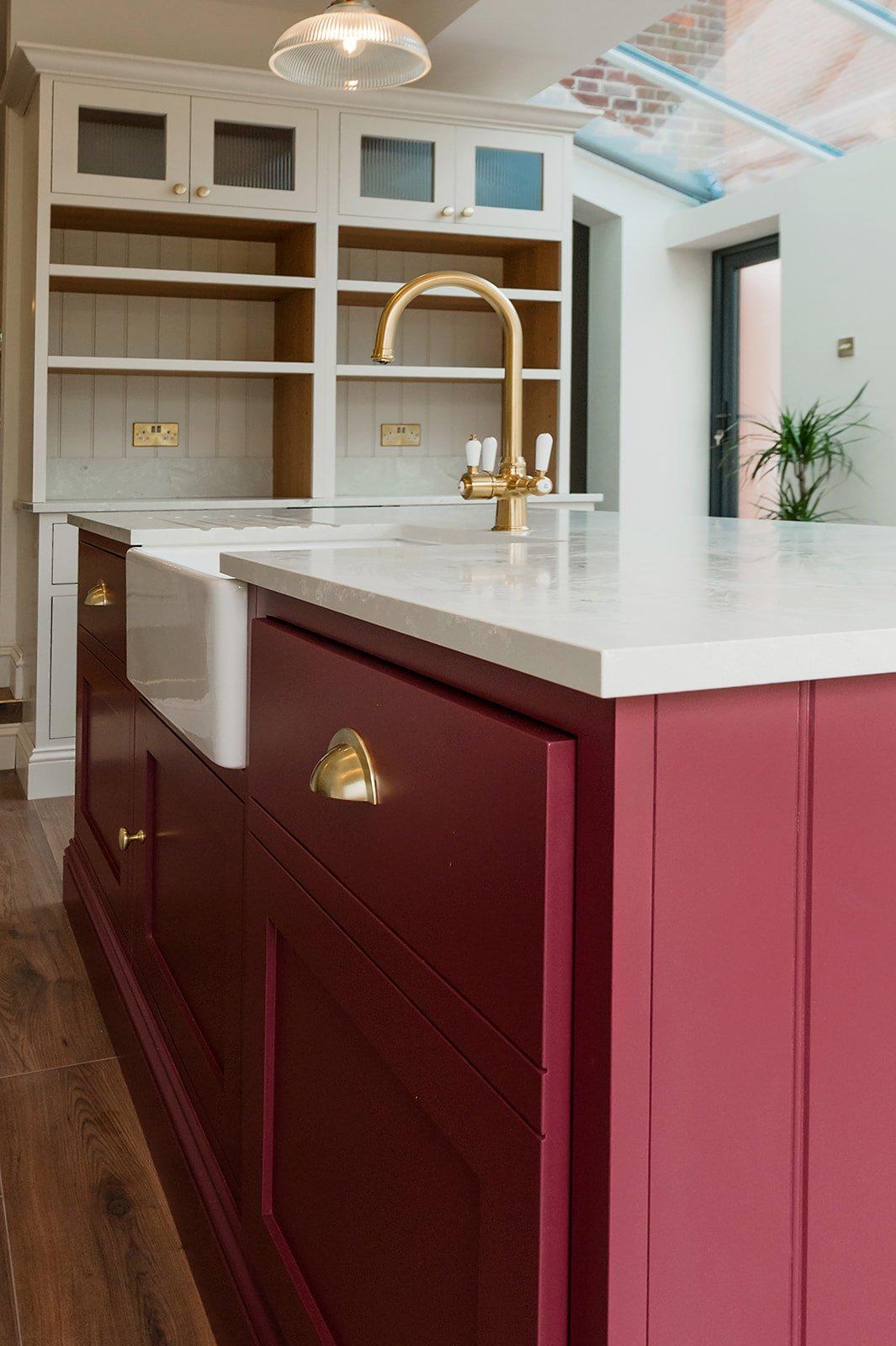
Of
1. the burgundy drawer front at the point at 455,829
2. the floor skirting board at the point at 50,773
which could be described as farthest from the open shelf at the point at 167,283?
the burgundy drawer front at the point at 455,829

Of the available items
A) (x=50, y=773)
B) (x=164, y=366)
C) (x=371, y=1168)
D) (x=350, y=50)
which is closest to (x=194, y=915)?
(x=371, y=1168)

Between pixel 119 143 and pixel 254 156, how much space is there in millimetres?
414

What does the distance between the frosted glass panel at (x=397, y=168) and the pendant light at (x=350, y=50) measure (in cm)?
104

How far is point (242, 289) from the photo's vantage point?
4.10 metres

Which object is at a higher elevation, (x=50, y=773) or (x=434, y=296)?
(x=434, y=296)

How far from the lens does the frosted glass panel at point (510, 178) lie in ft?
13.4

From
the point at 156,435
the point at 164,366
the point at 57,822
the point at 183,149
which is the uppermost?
the point at 183,149

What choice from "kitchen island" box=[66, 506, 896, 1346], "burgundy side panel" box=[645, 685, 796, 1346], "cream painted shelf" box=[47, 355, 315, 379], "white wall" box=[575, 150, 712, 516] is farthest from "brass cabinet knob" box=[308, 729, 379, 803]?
"white wall" box=[575, 150, 712, 516]

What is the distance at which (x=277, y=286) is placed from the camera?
3.89 metres

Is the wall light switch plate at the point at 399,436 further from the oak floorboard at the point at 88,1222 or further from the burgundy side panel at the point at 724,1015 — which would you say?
the burgundy side panel at the point at 724,1015

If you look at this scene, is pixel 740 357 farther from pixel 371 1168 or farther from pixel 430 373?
pixel 371 1168

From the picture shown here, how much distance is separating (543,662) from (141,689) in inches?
39.0

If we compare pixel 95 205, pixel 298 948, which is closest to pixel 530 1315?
pixel 298 948

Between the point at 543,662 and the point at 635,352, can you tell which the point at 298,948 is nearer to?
the point at 543,662
